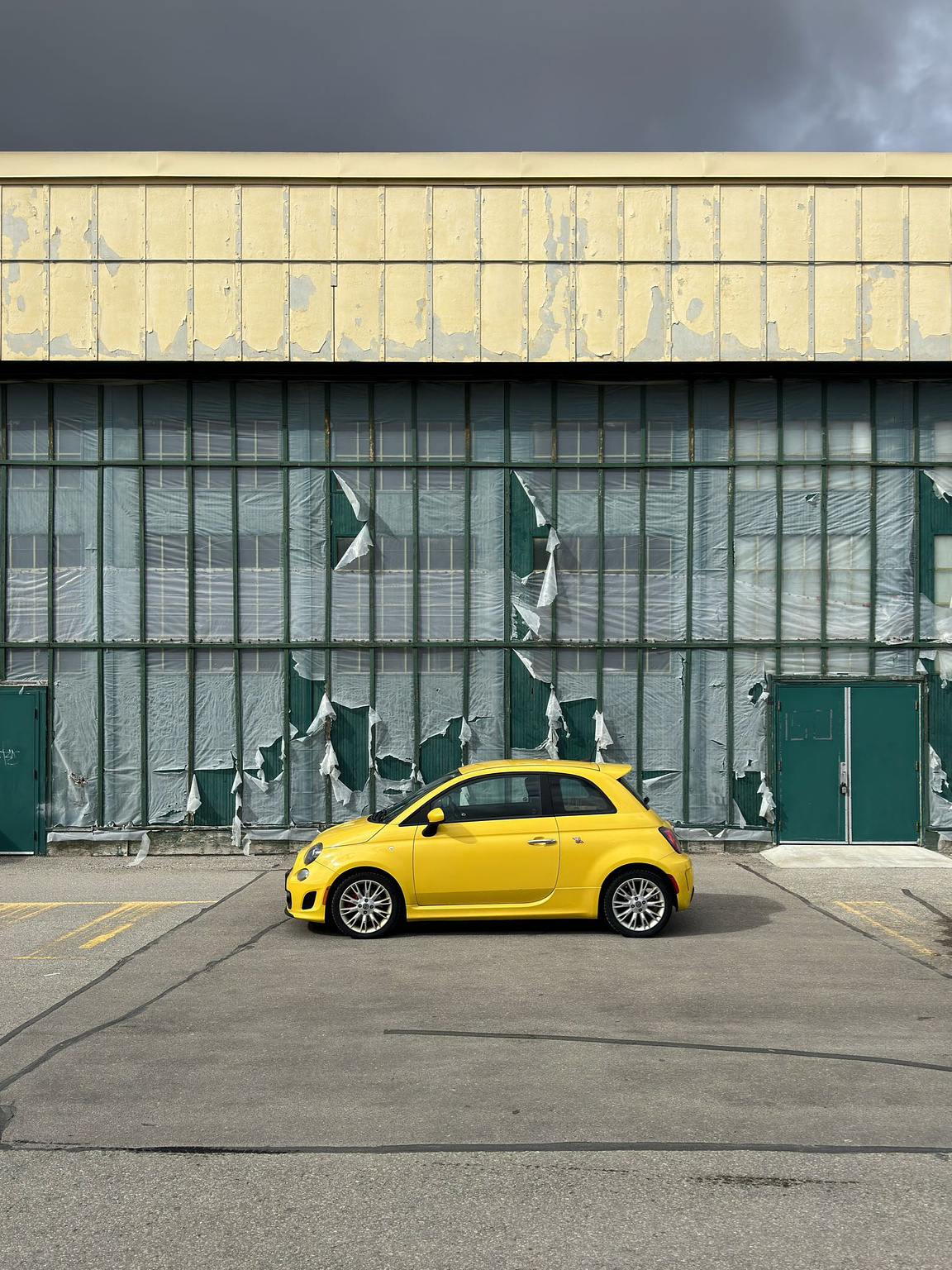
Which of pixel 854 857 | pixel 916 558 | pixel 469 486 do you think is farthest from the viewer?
pixel 469 486

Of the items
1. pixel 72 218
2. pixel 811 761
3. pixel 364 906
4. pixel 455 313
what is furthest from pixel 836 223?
pixel 364 906

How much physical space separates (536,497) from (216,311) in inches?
219

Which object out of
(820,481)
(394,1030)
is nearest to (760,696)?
(820,481)

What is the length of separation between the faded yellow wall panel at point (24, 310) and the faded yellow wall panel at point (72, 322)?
14 cm

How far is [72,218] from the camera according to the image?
17.5m

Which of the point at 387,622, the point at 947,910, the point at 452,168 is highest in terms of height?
the point at 452,168

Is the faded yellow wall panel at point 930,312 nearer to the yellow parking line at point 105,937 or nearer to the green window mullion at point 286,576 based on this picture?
the green window mullion at point 286,576

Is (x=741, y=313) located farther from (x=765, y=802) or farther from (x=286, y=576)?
(x=286, y=576)

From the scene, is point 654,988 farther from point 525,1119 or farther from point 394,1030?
point 525,1119

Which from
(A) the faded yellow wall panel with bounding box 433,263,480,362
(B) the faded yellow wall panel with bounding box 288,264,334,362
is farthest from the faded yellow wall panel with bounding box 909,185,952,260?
(B) the faded yellow wall panel with bounding box 288,264,334,362

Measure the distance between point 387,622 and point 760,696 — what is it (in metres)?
5.78

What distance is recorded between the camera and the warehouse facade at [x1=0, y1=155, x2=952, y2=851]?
1736 cm

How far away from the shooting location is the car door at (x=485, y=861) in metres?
10.7

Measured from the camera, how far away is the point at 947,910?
41.3 feet
